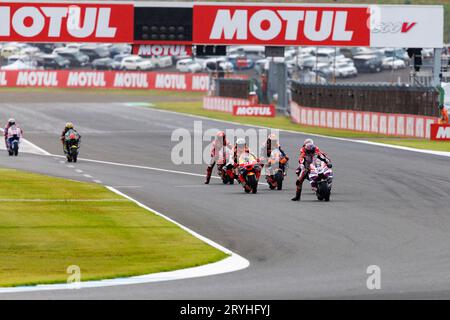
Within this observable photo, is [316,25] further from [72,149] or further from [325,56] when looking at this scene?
[325,56]

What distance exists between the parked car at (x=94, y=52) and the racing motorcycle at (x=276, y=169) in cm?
9517

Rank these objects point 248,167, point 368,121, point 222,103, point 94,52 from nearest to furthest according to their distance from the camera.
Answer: point 248,167 < point 368,121 < point 222,103 < point 94,52

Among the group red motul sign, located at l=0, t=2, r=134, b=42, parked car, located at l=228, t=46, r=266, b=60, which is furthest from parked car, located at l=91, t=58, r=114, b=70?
red motul sign, located at l=0, t=2, r=134, b=42

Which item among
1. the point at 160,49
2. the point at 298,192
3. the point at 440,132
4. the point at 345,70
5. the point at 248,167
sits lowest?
the point at 440,132

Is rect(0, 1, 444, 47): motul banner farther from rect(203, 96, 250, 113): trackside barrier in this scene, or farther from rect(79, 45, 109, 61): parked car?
rect(79, 45, 109, 61): parked car

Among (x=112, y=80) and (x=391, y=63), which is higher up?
(x=391, y=63)

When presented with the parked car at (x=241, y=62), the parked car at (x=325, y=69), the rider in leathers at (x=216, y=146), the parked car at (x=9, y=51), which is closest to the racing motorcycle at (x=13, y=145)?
the rider in leathers at (x=216, y=146)

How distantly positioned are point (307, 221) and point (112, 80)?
281 feet

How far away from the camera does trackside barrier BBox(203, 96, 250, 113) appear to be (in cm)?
8106

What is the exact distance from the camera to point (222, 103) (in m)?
83.1

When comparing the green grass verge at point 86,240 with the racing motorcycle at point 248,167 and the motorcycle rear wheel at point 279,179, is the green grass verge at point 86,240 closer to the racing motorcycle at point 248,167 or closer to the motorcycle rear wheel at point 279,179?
the racing motorcycle at point 248,167

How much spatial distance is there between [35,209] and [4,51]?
101237 mm

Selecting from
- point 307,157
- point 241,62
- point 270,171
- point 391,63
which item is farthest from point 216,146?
point 241,62
